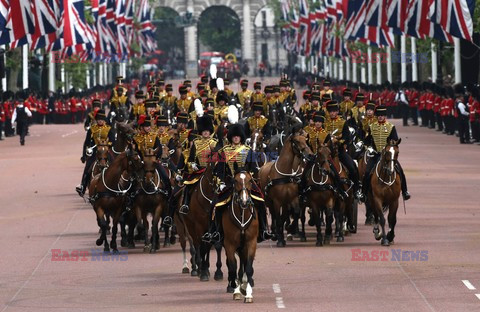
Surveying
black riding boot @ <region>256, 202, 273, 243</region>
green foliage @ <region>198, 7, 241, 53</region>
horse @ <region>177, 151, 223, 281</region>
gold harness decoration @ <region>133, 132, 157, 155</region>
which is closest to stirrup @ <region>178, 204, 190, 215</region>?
horse @ <region>177, 151, 223, 281</region>

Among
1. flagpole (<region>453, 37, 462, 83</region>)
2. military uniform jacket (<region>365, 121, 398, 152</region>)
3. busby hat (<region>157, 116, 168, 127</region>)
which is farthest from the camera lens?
flagpole (<region>453, 37, 462, 83</region>)

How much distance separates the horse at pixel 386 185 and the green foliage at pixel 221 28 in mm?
157925

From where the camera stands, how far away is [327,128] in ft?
90.7

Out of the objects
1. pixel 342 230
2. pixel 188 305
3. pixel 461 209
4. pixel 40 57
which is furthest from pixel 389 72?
pixel 188 305

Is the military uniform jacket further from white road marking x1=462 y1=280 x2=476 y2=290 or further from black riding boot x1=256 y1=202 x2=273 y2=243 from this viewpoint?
black riding boot x1=256 y1=202 x2=273 y2=243

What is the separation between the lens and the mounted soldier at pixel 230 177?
19.3m

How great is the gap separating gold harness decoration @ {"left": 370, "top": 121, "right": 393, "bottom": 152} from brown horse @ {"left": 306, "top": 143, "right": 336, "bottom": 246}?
1118 millimetres

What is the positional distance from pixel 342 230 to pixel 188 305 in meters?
8.02

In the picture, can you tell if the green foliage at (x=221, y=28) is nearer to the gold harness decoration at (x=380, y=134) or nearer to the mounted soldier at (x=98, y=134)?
the mounted soldier at (x=98, y=134)

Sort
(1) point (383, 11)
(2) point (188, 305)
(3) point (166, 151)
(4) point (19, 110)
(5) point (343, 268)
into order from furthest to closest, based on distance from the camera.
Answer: (4) point (19, 110) → (1) point (383, 11) → (3) point (166, 151) → (5) point (343, 268) → (2) point (188, 305)

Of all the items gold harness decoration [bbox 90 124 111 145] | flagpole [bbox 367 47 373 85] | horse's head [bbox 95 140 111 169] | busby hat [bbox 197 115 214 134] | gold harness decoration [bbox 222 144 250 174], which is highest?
busby hat [bbox 197 115 214 134]

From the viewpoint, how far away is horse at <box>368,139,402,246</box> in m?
25.5

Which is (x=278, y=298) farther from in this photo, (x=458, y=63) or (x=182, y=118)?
(x=458, y=63)

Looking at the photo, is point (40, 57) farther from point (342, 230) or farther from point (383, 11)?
point (342, 230)
